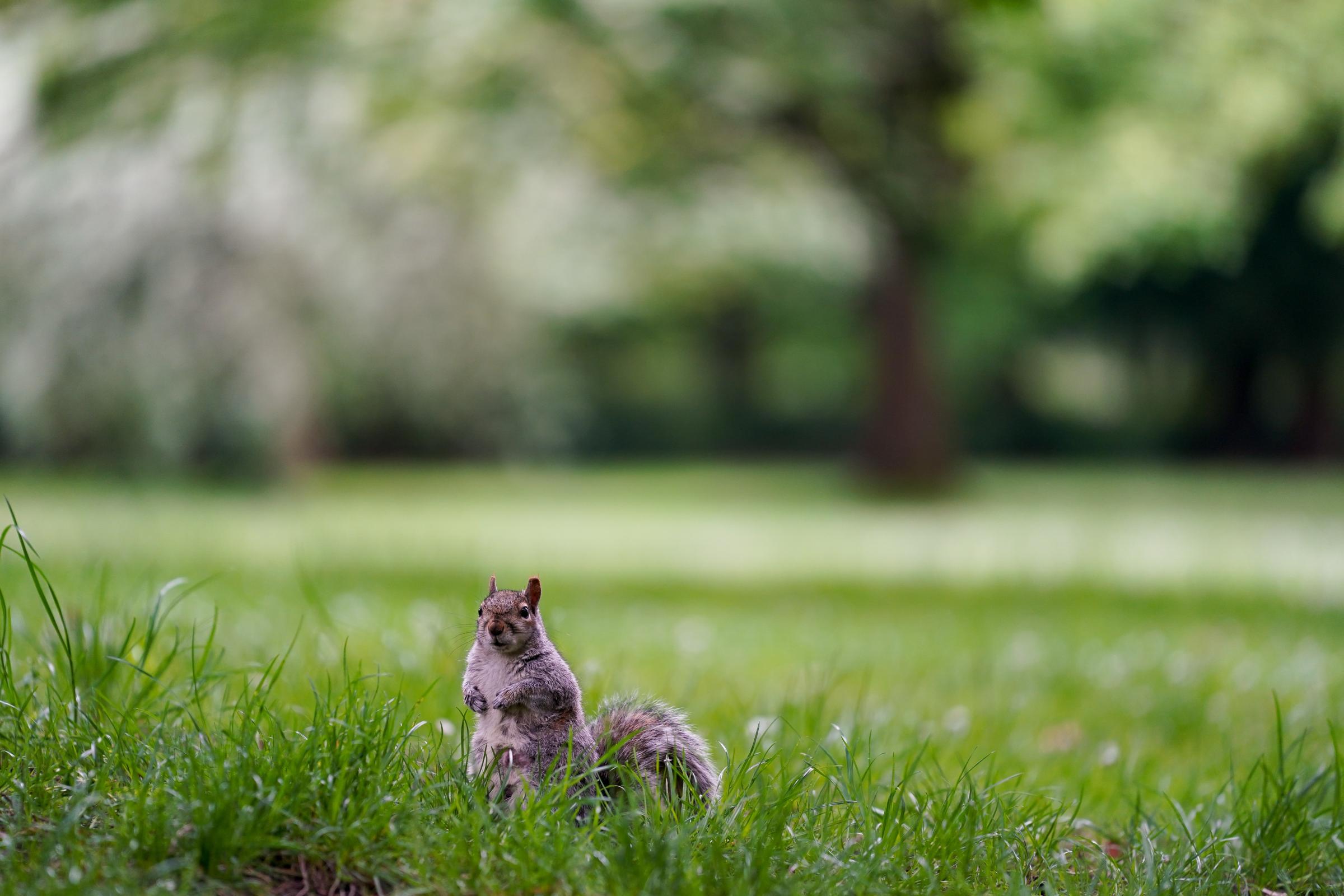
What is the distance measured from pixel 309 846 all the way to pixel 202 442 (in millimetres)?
15601

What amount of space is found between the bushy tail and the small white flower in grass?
4.98ft

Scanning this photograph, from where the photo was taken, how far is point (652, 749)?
192 cm

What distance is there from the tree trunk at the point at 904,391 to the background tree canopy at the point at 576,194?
0.06 meters

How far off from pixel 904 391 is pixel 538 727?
1746cm

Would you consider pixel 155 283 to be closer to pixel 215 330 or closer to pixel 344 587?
pixel 215 330

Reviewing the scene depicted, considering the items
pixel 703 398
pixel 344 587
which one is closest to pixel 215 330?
pixel 344 587

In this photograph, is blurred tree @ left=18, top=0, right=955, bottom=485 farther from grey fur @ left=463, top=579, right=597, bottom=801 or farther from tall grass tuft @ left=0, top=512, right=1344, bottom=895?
grey fur @ left=463, top=579, right=597, bottom=801

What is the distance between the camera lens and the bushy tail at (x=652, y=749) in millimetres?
1908

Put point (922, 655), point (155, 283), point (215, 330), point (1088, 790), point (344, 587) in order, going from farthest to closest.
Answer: point (215, 330) < point (155, 283) < point (344, 587) < point (922, 655) < point (1088, 790)

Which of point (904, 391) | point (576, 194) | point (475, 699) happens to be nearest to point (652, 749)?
point (475, 699)

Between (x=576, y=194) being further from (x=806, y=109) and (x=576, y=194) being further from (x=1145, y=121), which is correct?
Answer: (x=1145, y=121)

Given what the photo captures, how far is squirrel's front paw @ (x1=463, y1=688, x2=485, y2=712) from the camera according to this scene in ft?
6.08

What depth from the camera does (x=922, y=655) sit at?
5.15m

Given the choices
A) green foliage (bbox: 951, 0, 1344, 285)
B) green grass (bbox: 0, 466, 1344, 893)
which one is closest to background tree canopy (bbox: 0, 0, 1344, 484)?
green foliage (bbox: 951, 0, 1344, 285)
